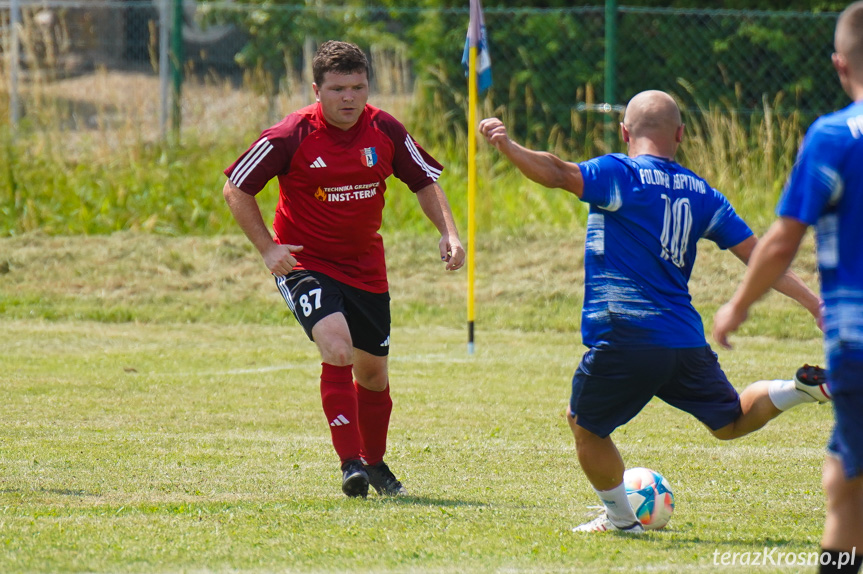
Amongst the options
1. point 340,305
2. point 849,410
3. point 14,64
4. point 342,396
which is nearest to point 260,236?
point 340,305

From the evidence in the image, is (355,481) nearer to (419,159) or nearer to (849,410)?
(419,159)

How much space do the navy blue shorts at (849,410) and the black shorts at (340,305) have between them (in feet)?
9.01

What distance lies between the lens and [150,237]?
14.3 m

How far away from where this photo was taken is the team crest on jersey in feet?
19.0

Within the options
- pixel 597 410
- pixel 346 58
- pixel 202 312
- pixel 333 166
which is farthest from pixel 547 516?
pixel 202 312

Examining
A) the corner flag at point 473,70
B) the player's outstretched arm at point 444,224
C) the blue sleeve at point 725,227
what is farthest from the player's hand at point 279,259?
the corner flag at point 473,70

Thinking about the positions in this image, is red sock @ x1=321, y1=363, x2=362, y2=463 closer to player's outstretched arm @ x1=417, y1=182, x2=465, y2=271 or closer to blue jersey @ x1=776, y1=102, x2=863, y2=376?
player's outstretched arm @ x1=417, y1=182, x2=465, y2=271

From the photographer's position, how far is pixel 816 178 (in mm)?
3301

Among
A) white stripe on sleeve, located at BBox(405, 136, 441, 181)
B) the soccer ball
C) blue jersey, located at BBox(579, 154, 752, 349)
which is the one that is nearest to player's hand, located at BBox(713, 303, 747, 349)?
blue jersey, located at BBox(579, 154, 752, 349)

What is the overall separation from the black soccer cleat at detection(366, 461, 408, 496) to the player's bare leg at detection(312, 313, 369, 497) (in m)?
0.23

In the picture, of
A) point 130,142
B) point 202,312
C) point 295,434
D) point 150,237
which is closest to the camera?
point 295,434

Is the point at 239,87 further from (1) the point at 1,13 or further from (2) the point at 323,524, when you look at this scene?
(2) the point at 323,524

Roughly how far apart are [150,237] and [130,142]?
206cm

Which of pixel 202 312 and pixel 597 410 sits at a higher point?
pixel 597 410
